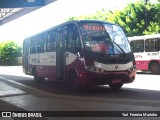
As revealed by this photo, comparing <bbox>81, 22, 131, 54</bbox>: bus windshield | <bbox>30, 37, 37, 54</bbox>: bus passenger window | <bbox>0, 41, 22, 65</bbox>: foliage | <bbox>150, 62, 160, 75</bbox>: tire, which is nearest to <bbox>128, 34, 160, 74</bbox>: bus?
<bbox>150, 62, 160, 75</bbox>: tire

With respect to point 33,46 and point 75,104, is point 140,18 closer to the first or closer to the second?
point 33,46

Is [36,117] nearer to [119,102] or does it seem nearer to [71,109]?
[71,109]

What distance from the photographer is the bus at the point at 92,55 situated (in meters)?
10.7

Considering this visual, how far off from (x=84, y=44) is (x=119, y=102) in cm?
287

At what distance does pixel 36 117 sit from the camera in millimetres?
7051

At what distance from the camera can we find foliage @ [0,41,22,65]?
54.2 metres

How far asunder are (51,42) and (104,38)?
11.8ft

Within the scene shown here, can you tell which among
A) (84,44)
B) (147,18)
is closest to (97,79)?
(84,44)

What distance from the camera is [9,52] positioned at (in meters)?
54.2

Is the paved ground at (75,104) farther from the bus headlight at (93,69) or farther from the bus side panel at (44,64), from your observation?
the bus side panel at (44,64)

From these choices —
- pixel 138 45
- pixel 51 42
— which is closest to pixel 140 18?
pixel 138 45

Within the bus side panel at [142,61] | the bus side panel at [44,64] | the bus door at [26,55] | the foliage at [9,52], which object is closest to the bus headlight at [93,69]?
the bus side panel at [44,64]

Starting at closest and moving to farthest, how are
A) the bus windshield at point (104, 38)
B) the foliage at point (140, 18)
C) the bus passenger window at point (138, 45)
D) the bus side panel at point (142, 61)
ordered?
1. the bus windshield at point (104, 38)
2. the bus side panel at point (142, 61)
3. the bus passenger window at point (138, 45)
4. the foliage at point (140, 18)

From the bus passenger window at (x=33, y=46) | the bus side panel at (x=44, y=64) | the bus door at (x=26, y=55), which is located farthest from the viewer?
the bus door at (x=26, y=55)
